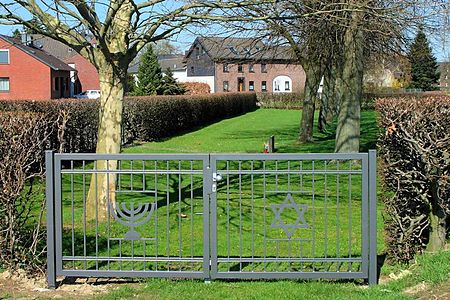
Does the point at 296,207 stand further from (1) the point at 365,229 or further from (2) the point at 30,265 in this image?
(2) the point at 30,265

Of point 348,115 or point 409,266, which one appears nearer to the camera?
point 409,266

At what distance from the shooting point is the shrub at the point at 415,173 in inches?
237

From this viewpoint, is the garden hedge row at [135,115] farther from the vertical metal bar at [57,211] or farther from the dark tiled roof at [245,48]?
the dark tiled roof at [245,48]

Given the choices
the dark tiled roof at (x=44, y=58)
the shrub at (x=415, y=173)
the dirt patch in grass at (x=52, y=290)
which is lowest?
the dirt patch in grass at (x=52, y=290)

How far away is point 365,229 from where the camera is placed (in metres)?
5.92

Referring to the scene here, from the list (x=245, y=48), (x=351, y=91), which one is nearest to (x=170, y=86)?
(x=245, y=48)

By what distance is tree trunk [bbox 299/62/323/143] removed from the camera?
2456cm

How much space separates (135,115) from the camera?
82.0 feet

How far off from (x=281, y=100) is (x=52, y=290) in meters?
57.3

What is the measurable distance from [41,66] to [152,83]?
11.0 m

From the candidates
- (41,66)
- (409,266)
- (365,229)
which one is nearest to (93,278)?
(365,229)

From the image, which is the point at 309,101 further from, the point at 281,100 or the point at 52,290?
the point at 281,100

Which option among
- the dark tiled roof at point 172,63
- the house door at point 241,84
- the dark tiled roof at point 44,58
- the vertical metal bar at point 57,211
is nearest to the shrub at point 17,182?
the vertical metal bar at point 57,211

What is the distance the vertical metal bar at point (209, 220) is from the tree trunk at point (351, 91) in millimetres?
10530
